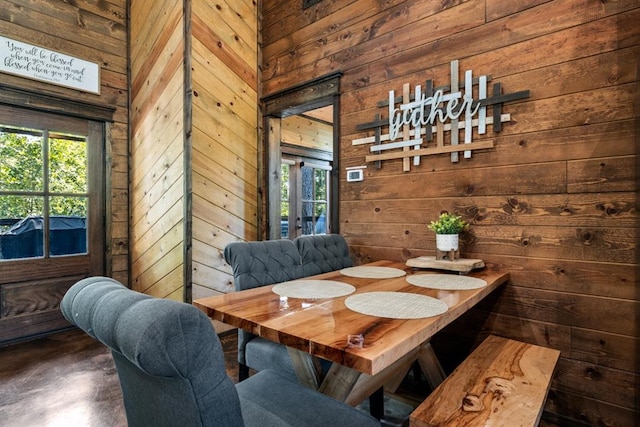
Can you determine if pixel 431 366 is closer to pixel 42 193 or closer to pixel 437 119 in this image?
pixel 437 119

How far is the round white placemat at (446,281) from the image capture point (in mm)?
1578

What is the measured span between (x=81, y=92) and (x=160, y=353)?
3.52 metres

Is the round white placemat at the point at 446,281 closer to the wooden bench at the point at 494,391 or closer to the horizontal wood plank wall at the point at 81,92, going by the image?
the wooden bench at the point at 494,391

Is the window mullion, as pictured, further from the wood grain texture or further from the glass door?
the wood grain texture

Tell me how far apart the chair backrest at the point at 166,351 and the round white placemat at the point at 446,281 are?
111 centimetres

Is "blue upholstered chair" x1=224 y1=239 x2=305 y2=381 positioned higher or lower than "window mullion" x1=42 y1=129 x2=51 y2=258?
lower

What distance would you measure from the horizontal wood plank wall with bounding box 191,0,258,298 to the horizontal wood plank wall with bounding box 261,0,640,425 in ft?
4.62

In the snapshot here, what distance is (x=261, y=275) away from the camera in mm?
1938

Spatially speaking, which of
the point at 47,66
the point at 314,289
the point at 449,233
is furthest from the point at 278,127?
the point at 314,289

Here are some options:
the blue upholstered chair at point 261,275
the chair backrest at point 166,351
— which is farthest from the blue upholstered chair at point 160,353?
the blue upholstered chair at point 261,275

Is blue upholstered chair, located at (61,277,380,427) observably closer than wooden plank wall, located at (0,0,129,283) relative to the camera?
Yes

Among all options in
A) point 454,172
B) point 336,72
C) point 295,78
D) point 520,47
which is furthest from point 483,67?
point 295,78

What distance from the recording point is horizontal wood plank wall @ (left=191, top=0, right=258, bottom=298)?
2920mm

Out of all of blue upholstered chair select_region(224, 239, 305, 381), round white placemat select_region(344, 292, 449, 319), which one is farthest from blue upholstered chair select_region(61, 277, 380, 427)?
blue upholstered chair select_region(224, 239, 305, 381)
